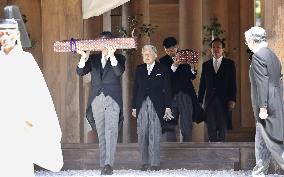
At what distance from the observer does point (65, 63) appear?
11422 mm

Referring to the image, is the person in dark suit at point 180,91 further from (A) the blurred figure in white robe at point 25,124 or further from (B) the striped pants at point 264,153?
(A) the blurred figure in white robe at point 25,124

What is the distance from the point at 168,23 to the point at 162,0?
1.35ft

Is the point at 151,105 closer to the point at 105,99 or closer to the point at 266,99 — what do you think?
the point at 105,99

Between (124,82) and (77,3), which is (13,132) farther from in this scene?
(124,82)

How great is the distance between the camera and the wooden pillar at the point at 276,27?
993cm

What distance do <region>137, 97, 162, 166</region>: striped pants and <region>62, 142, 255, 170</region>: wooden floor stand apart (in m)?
0.33

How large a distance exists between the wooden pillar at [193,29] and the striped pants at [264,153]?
14.1ft

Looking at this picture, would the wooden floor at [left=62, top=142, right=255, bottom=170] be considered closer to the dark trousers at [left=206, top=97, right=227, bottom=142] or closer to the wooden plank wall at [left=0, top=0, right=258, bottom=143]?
the wooden plank wall at [left=0, top=0, right=258, bottom=143]

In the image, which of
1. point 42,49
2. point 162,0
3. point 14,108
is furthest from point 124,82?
point 14,108

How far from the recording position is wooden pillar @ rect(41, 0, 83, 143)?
37.2 ft

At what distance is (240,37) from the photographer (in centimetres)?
1464

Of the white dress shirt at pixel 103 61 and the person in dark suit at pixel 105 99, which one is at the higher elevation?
the white dress shirt at pixel 103 61

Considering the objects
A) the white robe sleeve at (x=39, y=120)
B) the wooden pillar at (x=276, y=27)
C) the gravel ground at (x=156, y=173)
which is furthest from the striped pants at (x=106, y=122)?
the white robe sleeve at (x=39, y=120)

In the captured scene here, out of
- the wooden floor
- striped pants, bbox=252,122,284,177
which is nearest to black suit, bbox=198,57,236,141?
the wooden floor
